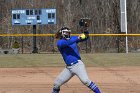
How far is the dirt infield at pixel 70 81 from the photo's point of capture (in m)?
13.0

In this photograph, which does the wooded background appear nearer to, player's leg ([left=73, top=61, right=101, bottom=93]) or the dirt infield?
the dirt infield

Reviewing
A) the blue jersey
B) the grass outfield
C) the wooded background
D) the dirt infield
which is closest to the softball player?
the blue jersey

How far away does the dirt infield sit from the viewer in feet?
42.8

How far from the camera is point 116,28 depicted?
43.4 meters

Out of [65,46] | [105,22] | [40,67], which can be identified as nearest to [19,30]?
[105,22]

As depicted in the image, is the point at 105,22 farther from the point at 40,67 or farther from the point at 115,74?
the point at 115,74

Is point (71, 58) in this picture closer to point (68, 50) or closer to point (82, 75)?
point (68, 50)

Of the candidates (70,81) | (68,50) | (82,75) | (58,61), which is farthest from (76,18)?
(82,75)

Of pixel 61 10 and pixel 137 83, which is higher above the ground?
pixel 61 10

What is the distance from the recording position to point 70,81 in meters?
15.2

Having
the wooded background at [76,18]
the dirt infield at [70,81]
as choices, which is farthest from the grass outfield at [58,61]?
the wooded background at [76,18]

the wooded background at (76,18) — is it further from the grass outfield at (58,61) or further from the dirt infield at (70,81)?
the dirt infield at (70,81)

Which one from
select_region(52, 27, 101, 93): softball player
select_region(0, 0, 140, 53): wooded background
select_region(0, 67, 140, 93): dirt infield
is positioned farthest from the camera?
select_region(0, 0, 140, 53): wooded background

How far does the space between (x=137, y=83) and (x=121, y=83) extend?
559 millimetres
